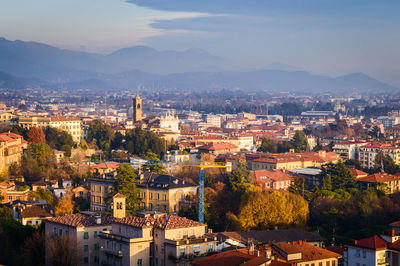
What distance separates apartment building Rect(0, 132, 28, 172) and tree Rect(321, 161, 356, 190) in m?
14.2

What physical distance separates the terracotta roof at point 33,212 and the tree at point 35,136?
46.3 ft

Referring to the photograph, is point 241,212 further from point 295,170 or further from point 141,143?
point 141,143

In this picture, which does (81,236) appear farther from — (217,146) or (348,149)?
(348,149)

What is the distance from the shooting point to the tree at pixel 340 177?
34319mm

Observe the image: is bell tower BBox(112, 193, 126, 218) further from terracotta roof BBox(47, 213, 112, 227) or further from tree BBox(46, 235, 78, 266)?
tree BBox(46, 235, 78, 266)

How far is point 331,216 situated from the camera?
27.2 metres

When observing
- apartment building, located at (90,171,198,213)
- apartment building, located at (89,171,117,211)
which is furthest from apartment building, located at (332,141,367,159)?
apartment building, located at (89,171,117,211)

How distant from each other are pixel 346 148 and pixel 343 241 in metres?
28.0

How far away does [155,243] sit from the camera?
1877 centimetres

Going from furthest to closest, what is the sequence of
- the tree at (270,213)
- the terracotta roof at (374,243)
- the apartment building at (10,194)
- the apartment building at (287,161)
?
1. the apartment building at (287,161)
2. the apartment building at (10,194)
3. the tree at (270,213)
4. the terracotta roof at (374,243)

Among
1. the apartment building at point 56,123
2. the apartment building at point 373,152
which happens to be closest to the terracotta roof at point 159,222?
the apartment building at point 56,123

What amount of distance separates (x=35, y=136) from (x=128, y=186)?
13689mm

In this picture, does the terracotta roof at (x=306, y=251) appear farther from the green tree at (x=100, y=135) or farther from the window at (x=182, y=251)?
the green tree at (x=100, y=135)

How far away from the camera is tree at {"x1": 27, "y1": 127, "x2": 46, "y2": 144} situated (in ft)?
134
